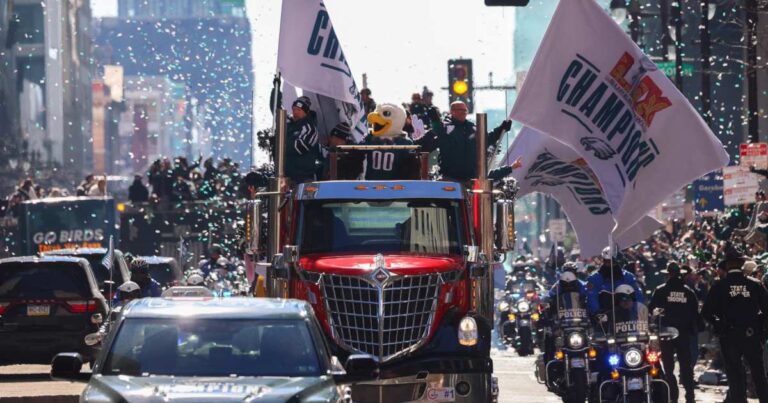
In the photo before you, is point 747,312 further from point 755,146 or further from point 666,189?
point 755,146

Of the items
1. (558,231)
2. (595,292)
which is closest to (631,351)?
(595,292)

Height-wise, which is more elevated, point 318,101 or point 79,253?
point 318,101

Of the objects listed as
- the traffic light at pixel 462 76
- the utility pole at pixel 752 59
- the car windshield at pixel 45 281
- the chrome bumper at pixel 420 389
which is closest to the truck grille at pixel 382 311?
the chrome bumper at pixel 420 389

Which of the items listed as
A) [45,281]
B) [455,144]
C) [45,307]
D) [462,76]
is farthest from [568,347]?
[462,76]

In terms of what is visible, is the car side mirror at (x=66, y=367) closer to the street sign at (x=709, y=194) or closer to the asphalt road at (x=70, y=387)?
the asphalt road at (x=70, y=387)

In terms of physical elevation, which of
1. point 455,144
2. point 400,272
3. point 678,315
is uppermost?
point 455,144

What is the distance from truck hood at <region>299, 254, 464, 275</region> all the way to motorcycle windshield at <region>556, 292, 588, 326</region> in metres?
4.55

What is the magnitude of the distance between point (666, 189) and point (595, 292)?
2.86 m

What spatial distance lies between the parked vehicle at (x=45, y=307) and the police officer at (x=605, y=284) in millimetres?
7218

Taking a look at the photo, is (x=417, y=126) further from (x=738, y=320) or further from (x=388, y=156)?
(x=738, y=320)

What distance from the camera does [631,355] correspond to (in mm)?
19453

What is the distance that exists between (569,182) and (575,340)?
2279mm

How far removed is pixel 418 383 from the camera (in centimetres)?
1719

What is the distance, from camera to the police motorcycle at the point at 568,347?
2136cm
